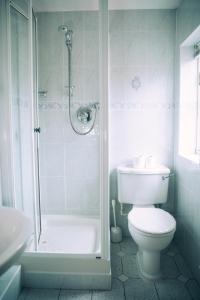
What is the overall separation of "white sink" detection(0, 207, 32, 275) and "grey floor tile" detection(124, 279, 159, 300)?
3.59 feet

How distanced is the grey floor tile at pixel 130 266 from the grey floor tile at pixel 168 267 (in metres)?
0.23

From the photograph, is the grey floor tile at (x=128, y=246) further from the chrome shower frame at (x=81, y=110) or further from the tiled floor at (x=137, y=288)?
the chrome shower frame at (x=81, y=110)

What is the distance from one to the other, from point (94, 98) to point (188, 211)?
137cm

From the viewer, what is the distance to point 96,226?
217 centimetres

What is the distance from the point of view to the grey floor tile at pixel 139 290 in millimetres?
1536

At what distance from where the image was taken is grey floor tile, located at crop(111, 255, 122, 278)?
1780mm

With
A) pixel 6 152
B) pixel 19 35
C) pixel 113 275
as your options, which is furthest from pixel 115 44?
pixel 113 275

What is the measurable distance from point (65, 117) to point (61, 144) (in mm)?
280

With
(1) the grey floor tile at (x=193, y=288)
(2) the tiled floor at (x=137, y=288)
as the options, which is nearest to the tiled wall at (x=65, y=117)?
(2) the tiled floor at (x=137, y=288)

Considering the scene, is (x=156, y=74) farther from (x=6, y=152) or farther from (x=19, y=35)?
(x=6, y=152)

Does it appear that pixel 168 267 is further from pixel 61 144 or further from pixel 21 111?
pixel 21 111

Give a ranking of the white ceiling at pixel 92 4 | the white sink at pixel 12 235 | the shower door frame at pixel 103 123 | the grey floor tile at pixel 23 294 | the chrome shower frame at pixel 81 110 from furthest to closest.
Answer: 1. the chrome shower frame at pixel 81 110
2. the white ceiling at pixel 92 4
3. the grey floor tile at pixel 23 294
4. the shower door frame at pixel 103 123
5. the white sink at pixel 12 235

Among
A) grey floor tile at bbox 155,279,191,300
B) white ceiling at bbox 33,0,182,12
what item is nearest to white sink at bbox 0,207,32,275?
grey floor tile at bbox 155,279,191,300

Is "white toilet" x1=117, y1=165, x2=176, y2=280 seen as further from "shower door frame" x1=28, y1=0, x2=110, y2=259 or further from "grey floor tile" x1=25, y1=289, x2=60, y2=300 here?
"grey floor tile" x1=25, y1=289, x2=60, y2=300
